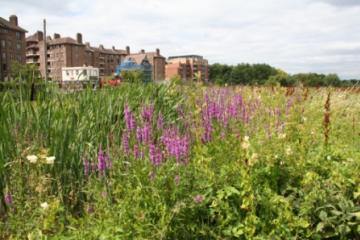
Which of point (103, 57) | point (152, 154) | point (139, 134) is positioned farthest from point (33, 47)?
point (152, 154)

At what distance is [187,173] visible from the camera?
7.95 ft

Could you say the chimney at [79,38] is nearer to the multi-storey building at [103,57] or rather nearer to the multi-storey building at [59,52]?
the multi-storey building at [59,52]

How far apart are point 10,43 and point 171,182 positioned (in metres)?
90.2

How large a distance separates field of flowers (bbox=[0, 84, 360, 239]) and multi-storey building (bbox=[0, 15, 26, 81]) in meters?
77.7

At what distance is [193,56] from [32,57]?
65.2 m

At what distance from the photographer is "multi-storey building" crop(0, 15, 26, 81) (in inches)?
3054

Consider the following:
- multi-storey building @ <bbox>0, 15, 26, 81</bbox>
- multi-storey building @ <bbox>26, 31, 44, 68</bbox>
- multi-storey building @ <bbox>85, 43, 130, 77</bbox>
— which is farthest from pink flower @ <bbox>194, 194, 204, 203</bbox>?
multi-storey building @ <bbox>85, 43, 130, 77</bbox>

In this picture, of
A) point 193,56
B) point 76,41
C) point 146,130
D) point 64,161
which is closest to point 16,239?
point 64,161

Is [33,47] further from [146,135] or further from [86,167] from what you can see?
[146,135]

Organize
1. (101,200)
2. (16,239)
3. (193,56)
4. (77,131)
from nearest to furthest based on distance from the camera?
(16,239) → (101,200) → (77,131) → (193,56)

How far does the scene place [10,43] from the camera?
8144 centimetres

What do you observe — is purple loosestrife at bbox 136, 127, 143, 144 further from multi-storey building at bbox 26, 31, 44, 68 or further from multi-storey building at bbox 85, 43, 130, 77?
multi-storey building at bbox 85, 43, 130, 77

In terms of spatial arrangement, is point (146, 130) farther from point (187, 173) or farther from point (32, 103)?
point (32, 103)

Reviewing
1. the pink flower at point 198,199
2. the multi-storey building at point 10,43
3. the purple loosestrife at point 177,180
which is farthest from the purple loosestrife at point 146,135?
the multi-storey building at point 10,43
